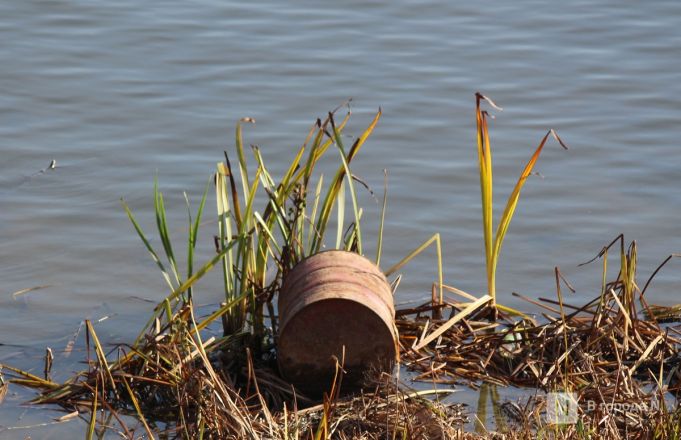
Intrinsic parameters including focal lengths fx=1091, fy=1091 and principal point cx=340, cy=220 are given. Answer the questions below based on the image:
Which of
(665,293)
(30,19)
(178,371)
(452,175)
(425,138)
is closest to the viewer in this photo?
(178,371)

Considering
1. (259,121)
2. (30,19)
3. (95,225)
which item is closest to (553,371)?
(95,225)

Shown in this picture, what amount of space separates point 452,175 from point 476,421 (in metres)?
2.41

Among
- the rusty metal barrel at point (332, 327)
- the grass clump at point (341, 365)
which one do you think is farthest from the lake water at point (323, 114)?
the rusty metal barrel at point (332, 327)

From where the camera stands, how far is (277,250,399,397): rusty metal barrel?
3.58 metres

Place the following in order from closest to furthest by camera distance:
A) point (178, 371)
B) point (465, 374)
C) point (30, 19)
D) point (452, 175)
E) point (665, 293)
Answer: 1. point (178, 371)
2. point (465, 374)
3. point (665, 293)
4. point (452, 175)
5. point (30, 19)

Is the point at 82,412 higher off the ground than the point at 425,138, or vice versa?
the point at 425,138

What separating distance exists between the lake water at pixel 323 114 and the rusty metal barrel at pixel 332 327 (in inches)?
30.0

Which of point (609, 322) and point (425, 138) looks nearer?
point (609, 322)

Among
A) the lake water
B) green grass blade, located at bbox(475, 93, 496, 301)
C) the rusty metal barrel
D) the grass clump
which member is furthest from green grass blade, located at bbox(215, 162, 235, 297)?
green grass blade, located at bbox(475, 93, 496, 301)

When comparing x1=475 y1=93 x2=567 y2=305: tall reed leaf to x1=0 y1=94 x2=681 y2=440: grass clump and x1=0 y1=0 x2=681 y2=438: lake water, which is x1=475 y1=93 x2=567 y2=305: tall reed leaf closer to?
x1=0 y1=94 x2=681 y2=440: grass clump

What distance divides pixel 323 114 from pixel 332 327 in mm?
3196

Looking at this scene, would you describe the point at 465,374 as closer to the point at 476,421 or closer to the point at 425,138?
the point at 476,421

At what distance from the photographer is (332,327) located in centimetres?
361

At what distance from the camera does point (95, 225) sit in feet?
17.6
